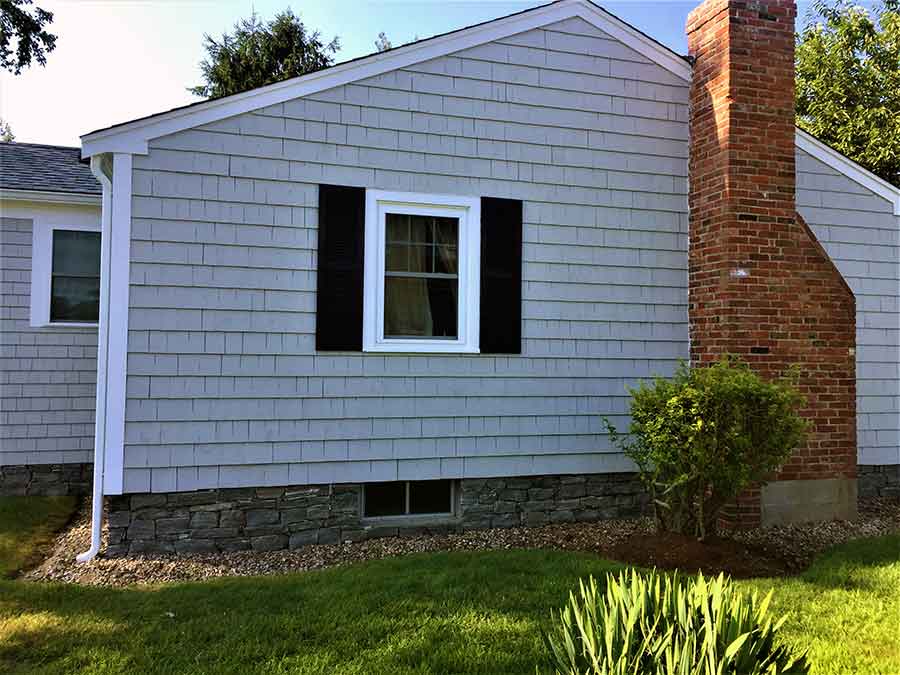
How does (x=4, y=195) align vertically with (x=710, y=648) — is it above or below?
above

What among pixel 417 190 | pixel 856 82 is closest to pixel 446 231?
pixel 417 190

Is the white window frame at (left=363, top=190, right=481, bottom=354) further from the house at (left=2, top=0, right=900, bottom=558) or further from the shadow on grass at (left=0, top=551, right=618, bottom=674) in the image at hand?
the shadow on grass at (left=0, top=551, right=618, bottom=674)

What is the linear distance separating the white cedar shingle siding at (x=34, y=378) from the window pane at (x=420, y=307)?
3820 millimetres

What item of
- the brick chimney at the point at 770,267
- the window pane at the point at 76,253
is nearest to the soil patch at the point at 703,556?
the brick chimney at the point at 770,267

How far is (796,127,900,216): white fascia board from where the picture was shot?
6.93 meters

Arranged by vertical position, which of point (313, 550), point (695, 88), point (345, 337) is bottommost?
point (313, 550)

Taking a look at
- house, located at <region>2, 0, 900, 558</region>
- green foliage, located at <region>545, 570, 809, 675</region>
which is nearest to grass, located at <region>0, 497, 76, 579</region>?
house, located at <region>2, 0, 900, 558</region>

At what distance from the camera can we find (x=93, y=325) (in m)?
7.25

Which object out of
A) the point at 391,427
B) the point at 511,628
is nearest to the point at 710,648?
the point at 511,628

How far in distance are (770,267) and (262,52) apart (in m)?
15.8

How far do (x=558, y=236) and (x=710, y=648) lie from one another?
4512 millimetres

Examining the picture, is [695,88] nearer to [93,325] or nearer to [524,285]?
[524,285]

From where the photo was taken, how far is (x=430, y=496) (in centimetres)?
586

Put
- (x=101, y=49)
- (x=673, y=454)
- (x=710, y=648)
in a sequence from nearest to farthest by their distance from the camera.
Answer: (x=710, y=648)
(x=673, y=454)
(x=101, y=49)
